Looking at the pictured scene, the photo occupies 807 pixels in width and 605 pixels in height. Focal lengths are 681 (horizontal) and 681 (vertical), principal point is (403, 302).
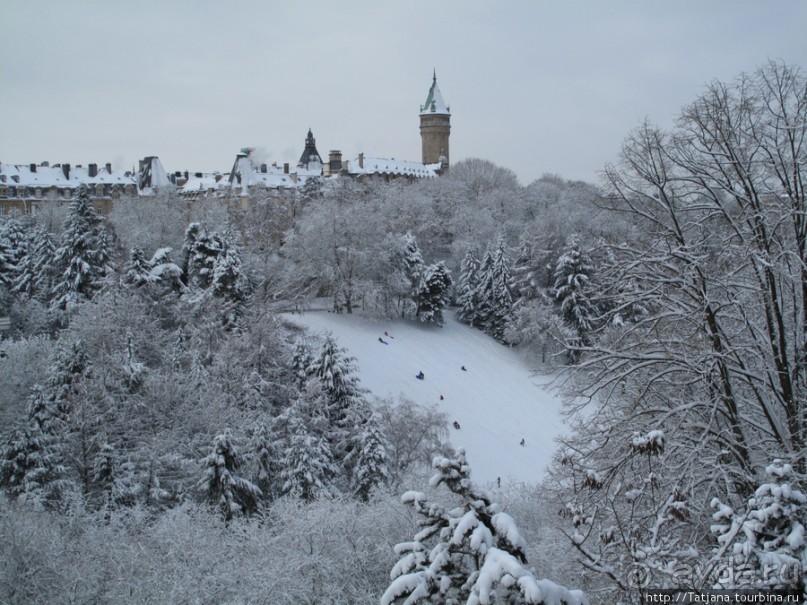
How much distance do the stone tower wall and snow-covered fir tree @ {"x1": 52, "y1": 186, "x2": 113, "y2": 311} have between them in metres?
79.9

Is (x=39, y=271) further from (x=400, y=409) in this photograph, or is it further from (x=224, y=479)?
(x=224, y=479)

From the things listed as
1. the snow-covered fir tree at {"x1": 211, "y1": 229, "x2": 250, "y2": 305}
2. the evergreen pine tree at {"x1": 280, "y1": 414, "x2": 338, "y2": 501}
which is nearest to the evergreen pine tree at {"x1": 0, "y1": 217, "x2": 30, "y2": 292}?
the snow-covered fir tree at {"x1": 211, "y1": 229, "x2": 250, "y2": 305}

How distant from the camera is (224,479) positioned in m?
20.1

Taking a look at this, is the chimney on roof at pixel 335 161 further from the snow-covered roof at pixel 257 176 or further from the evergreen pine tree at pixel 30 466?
the evergreen pine tree at pixel 30 466

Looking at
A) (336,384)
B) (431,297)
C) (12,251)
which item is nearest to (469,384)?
(431,297)

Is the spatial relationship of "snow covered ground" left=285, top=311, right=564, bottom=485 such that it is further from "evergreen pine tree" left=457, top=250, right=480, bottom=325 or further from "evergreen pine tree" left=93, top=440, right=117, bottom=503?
"evergreen pine tree" left=93, top=440, right=117, bottom=503

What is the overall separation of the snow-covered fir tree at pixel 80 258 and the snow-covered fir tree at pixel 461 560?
32.0m

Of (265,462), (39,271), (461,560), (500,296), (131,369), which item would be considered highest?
(39,271)

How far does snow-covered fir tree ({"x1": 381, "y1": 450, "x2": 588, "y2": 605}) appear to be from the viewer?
4.36 metres

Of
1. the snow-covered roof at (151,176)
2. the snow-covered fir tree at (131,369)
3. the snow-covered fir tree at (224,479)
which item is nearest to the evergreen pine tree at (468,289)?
the snow-covered fir tree at (131,369)

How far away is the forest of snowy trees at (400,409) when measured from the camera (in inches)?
246

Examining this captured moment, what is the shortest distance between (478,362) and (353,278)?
10206 millimetres

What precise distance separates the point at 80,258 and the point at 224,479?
19740mm

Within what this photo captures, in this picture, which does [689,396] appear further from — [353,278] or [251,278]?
[353,278]
